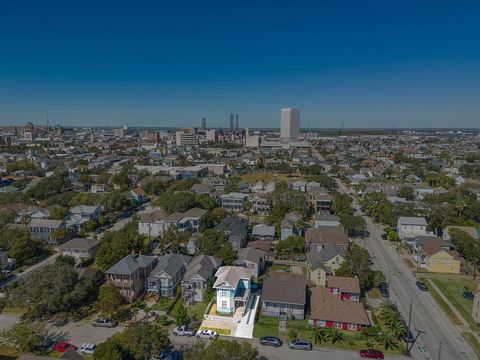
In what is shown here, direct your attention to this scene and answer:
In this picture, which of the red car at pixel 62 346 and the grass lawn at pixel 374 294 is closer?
the red car at pixel 62 346

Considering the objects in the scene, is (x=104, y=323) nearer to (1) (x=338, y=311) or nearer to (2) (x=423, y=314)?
(1) (x=338, y=311)

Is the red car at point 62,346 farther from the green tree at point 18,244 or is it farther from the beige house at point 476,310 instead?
the beige house at point 476,310

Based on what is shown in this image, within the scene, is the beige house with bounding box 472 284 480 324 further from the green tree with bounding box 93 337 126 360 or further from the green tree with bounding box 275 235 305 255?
the green tree with bounding box 93 337 126 360

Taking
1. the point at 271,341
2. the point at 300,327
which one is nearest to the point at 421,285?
the point at 300,327

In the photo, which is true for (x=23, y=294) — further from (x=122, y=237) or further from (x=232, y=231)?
(x=232, y=231)

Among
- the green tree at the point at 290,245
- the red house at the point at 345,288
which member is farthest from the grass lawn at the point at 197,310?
the green tree at the point at 290,245

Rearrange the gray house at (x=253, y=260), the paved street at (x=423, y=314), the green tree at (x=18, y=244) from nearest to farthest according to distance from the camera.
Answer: the paved street at (x=423, y=314)
the gray house at (x=253, y=260)
the green tree at (x=18, y=244)

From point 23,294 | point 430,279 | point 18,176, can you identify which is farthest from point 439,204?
point 18,176
